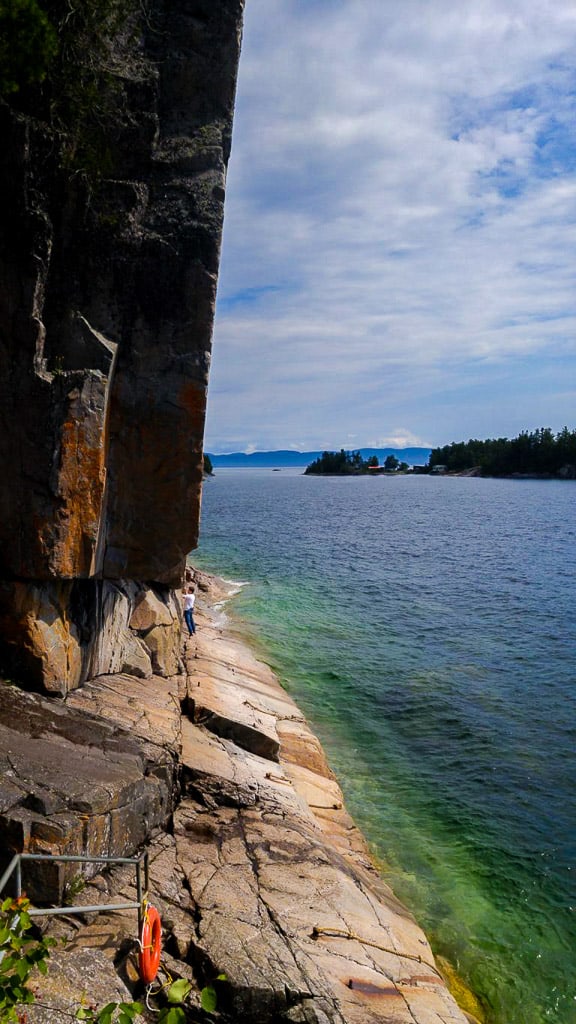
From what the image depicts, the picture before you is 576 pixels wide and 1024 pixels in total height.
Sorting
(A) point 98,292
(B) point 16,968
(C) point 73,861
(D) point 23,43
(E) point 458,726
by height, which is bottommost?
(E) point 458,726

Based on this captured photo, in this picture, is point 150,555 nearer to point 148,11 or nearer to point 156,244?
point 156,244

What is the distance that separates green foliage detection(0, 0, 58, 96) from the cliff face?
0.55 metres

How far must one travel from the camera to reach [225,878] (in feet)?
30.3

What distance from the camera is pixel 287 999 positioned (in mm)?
7371

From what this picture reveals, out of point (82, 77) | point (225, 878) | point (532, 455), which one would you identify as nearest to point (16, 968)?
point (225, 878)

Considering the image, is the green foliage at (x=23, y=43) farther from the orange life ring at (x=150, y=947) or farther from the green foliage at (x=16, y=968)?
the orange life ring at (x=150, y=947)

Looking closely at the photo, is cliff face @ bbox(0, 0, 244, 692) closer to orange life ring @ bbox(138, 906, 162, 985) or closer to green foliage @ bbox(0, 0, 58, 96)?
green foliage @ bbox(0, 0, 58, 96)

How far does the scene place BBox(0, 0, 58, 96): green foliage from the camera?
9.48 metres

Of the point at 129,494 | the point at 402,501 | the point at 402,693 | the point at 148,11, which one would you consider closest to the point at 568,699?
the point at 402,693

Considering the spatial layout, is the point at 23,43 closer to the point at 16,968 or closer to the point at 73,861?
the point at 73,861

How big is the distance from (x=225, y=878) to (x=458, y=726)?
1226cm

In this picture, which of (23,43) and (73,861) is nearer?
(73,861)

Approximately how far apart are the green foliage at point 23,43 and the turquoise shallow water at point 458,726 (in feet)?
51.6

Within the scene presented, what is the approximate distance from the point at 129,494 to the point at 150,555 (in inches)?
52.3
